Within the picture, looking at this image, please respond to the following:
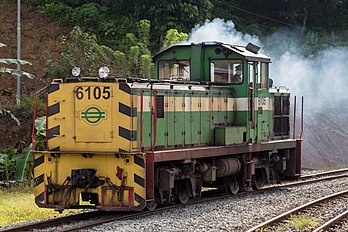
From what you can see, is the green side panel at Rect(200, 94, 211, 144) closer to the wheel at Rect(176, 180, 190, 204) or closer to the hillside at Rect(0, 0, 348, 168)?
the wheel at Rect(176, 180, 190, 204)

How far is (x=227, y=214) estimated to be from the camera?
12359 mm

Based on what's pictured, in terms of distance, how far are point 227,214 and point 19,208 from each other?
165 inches

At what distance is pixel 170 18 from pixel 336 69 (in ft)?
32.9

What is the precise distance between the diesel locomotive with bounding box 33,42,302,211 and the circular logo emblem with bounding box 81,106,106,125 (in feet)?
0.06

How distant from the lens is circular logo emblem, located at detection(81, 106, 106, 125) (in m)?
12.2

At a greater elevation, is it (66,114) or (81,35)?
(81,35)

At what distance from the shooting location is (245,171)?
15688 millimetres

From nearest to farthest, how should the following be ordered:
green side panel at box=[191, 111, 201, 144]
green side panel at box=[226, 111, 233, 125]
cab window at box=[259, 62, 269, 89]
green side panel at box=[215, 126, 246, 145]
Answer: green side panel at box=[191, 111, 201, 144], green side panel at box=[215, 126, 246, 145], green side panel at box=[226, 111, 233, 125], cab window at box=[259, 62, 269, 89]

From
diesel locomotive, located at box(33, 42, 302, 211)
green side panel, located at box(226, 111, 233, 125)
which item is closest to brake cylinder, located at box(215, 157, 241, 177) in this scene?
diesel locomotive, located at box(33, 42, 302, 211)

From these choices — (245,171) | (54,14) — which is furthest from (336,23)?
(245,171)

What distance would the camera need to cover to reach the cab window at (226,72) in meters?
15.4

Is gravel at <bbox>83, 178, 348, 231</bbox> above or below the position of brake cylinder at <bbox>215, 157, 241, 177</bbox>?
below

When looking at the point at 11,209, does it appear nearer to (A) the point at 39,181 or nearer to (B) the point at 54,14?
(A) the point at 39,181

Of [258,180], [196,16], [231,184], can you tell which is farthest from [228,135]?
[196,16]
